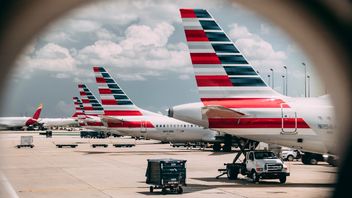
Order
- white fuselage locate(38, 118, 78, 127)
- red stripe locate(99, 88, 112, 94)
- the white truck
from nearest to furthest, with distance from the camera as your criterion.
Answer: the white truck < red stripe locate(99, 88, 112, 94) < white fuselage locate(38, 118, 78, 127)

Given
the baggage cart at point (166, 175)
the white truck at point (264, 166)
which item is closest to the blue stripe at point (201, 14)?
the white truck at point (264, 166)

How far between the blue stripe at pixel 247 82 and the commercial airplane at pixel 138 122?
96.8ft

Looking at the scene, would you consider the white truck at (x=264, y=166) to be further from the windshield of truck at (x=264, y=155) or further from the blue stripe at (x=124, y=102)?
the blue stripe at (x=124, y=102)

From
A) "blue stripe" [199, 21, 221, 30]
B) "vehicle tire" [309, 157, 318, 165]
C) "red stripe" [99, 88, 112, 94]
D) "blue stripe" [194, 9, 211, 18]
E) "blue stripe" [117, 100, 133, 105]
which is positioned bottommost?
"vehicle tire" [309, 157, 318, 165]

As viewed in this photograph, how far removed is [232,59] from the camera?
2647cm

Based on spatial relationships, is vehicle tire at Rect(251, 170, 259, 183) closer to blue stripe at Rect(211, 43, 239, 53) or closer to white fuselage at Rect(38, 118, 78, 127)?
blue stripe at Rect(211, 43, 239, 53)

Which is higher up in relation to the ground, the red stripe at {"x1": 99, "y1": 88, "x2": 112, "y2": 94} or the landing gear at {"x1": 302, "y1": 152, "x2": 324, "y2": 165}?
the red stripe at {"x1": 99, "y1": 88, "x2": 112, "y2": 94}

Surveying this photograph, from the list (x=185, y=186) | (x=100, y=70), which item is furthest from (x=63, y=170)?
(x=100, y=70)

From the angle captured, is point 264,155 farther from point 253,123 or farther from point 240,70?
point 240,70

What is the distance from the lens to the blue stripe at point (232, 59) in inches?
1038

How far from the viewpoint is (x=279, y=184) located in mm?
25359

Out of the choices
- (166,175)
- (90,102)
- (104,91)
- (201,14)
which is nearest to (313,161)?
(201,14)

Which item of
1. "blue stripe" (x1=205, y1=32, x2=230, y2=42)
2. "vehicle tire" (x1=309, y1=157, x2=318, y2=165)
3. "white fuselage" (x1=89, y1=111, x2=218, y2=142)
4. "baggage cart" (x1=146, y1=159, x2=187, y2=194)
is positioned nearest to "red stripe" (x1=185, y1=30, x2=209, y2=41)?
"blue stripe" (x1=205, y1=32, x2=230, y2=42)

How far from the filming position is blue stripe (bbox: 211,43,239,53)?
26453 millimetres
